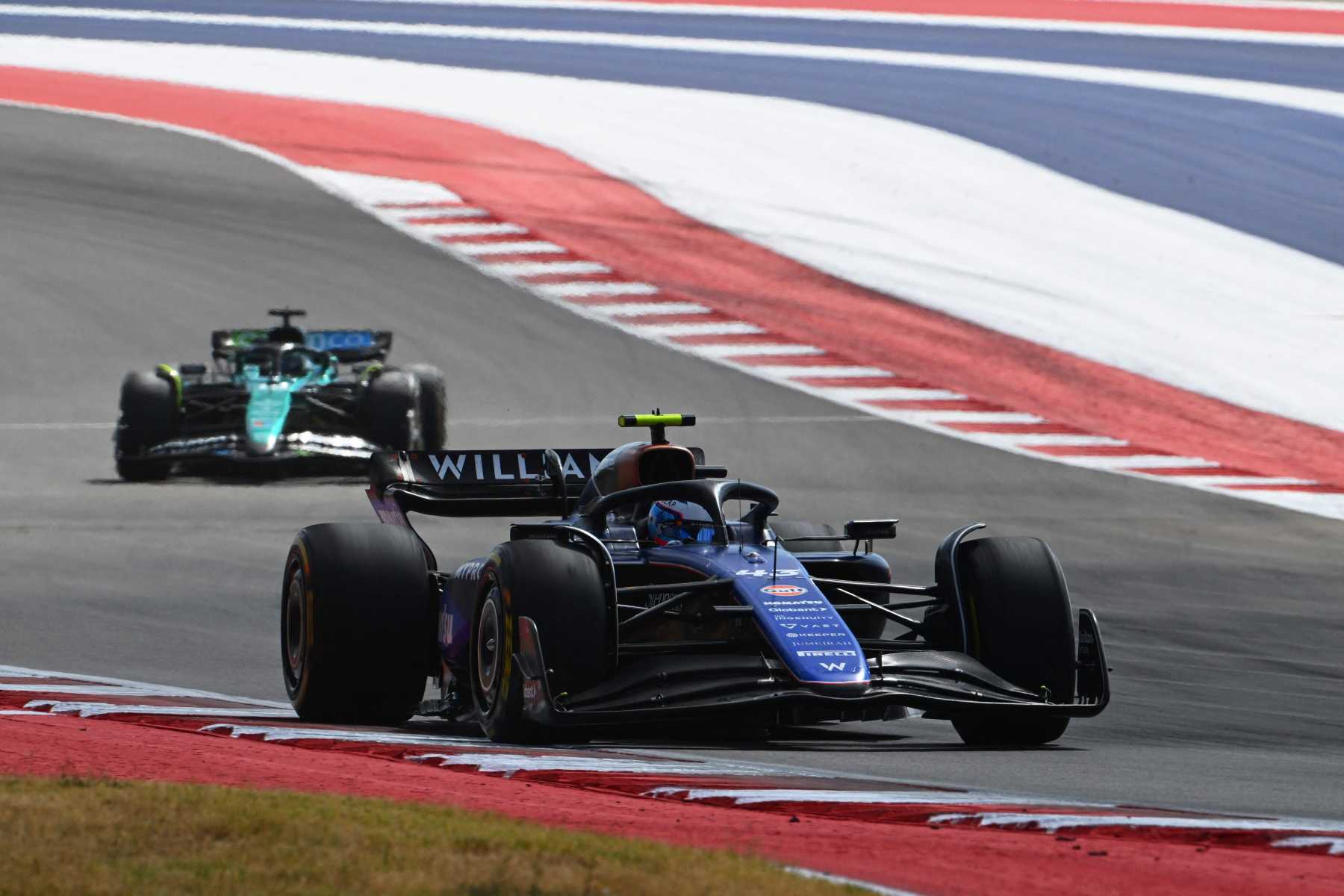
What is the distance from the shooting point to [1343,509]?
21.4 m

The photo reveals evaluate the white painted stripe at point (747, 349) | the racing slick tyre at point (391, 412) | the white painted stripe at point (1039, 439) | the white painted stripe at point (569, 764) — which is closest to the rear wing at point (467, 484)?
the white painted stripe at point (569, 764)

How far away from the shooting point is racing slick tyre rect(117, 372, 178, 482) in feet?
69.3

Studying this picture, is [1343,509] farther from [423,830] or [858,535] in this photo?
[423,830]

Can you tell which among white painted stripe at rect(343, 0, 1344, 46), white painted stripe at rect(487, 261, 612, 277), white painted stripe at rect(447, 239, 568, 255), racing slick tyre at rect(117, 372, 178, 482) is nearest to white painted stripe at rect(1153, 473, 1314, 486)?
white painted stripe at rect(487, 261, 612, 277)

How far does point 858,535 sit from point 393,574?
90.8 inches

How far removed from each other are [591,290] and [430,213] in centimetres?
390

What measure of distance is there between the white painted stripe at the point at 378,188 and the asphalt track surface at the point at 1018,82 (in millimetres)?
6930

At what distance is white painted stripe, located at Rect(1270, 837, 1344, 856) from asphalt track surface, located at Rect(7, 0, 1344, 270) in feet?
82.7

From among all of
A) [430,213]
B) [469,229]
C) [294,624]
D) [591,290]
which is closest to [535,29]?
[430,213]

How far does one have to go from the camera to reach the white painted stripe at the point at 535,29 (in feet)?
137

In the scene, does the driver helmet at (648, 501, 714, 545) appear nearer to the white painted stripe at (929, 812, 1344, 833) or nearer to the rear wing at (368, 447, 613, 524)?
the rear wing at (368, 447, 613, 524)

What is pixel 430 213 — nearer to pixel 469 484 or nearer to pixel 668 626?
pixel 469 484

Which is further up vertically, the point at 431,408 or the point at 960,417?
the point at 960,417

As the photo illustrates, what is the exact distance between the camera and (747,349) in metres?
26.6
